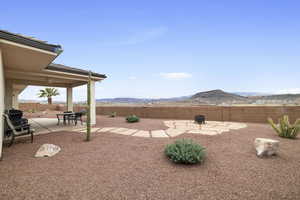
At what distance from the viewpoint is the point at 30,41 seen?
339 cm

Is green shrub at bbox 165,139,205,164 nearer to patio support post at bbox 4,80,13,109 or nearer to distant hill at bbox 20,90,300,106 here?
patio support post at bbox 4,80,13,109

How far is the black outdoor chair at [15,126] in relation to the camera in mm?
3964

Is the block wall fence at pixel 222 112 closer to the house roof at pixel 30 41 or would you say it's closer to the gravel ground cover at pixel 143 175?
the gravel ground cover at pixel 143 175

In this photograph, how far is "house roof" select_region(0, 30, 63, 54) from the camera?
9.75ft

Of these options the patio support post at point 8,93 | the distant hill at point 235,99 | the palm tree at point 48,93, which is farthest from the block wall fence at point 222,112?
the palm tree at point 48,93

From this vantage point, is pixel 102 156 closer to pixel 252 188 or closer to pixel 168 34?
pixel 252 188

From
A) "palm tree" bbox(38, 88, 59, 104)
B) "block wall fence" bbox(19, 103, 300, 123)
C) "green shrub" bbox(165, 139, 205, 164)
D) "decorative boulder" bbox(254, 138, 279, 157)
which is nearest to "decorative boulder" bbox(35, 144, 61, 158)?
"green shrub" bbox(165, 139, 205, 164)

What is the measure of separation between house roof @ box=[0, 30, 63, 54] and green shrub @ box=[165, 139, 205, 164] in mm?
4031

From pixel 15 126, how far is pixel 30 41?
2.80m

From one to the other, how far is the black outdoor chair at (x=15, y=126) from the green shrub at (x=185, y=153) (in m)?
4.28

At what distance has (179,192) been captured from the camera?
78.6 inches

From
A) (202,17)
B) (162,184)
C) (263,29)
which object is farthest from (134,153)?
(263,29)

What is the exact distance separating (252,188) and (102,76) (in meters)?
7.41

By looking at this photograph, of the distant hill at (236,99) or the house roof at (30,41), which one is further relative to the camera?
the distant hill at (236,99)
